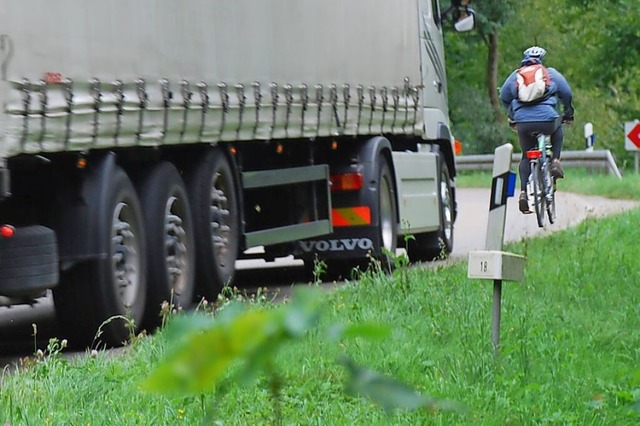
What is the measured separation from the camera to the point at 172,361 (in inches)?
46.8

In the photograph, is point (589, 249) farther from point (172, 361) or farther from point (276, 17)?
point (172, 361)

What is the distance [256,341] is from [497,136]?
55258mm

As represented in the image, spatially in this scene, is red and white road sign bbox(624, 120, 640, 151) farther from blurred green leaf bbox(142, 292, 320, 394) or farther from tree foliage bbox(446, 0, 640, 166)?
blurred green leaf bbox(142, 292, 320, 394)

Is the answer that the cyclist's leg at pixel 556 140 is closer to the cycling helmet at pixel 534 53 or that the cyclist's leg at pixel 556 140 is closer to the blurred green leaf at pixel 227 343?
A: the cycling helmet at pixel 534 53

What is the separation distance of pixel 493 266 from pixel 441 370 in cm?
50

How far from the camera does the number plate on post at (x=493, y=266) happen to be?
6.56 meters

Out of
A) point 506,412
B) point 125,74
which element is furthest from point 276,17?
point 506,412

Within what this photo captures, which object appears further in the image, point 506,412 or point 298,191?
point 298,191

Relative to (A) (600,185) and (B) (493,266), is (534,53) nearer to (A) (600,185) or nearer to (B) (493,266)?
(B) (493,266)

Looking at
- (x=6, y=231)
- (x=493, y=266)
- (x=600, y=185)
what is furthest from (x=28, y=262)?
(x=600, y=185)

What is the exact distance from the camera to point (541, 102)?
15.8 m

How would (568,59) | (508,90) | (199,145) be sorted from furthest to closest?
1. (568,59)
2. (508,90)
3. (199,145)

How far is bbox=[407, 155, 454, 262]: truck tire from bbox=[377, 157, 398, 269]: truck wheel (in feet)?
5.39

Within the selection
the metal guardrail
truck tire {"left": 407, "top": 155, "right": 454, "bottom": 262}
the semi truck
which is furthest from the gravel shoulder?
the metal guardrail
